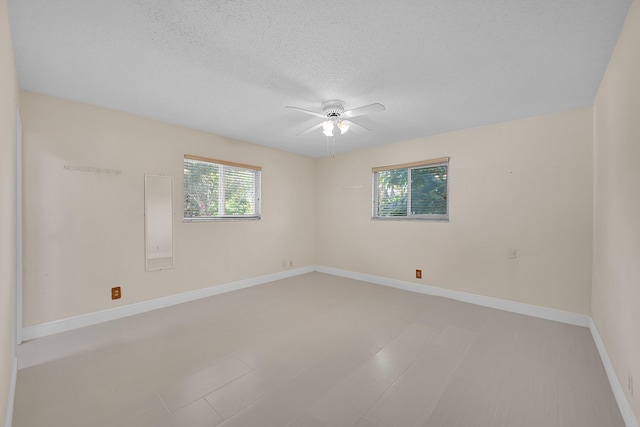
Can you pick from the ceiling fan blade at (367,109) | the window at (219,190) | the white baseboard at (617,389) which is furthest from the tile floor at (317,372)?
the ceiling fan blade at (367,109)

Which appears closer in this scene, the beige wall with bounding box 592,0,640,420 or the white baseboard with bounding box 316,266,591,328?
the beige wall with bounding box 592,0,640,420

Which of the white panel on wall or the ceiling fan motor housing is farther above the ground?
the ceiling fan motor housing

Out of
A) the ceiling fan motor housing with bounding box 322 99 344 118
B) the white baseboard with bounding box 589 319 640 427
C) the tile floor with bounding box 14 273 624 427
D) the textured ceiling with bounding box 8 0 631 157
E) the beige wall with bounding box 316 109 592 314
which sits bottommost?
the tile floor with bounding box 14 273 624 427

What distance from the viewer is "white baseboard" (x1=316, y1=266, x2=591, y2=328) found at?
9.27 feet

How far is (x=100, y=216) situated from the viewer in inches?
112

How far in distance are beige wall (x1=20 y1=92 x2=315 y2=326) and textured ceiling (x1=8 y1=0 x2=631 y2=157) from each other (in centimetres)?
33

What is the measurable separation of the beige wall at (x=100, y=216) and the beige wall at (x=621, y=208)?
404 centimetres

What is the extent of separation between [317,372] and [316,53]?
7.69 feet

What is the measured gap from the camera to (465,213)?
354 centimetres

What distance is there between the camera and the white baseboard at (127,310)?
2492 millimetres

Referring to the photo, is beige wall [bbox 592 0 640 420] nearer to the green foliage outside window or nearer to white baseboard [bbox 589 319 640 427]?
white baseboard [bbox 589 319 640 427]

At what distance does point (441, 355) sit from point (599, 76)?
2661mm

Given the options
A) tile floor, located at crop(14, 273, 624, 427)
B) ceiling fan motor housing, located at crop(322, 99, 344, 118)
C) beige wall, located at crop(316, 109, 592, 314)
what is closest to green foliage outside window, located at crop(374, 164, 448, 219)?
beige wall, located at crop(316, 109, 592, 314)

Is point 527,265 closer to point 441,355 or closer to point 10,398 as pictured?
point 441,355
